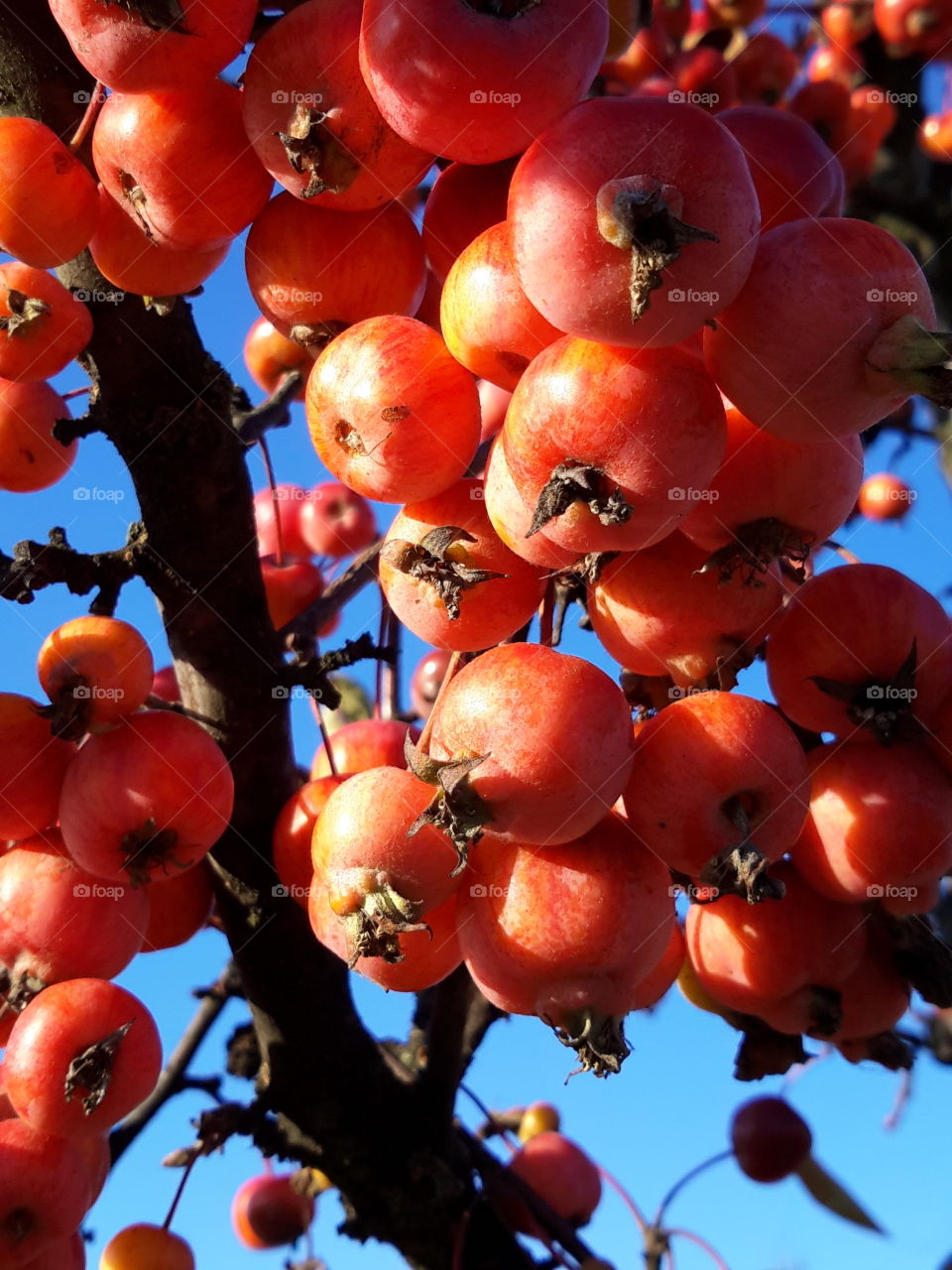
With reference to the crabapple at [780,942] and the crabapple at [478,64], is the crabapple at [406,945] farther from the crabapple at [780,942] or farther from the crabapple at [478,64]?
the crabapple at [478,64]

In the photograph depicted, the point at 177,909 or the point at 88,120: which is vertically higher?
the point at 88,120

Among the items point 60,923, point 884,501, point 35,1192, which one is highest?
point 884,501

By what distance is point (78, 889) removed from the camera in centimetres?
165

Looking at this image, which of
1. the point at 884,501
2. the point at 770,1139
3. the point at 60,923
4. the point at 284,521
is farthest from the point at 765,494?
the point at 884,501

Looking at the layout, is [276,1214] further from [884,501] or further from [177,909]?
[884,501]

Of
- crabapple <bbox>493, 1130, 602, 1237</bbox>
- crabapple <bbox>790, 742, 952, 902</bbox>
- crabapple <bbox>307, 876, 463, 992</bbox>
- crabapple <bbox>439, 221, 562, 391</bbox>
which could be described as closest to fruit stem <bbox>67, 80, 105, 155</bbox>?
crabapple <bbox>439, 221, 562, 391</bbox>

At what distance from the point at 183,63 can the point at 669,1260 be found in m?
3.20

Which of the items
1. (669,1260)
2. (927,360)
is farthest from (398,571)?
(669,1260)

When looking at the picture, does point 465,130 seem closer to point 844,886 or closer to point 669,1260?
point 844,886

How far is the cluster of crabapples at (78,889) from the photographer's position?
1.55 meters

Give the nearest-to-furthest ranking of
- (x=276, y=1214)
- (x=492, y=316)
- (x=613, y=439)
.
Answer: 1. (x=613, y=439)
2. (x=492, y=316)
3. (x=276, y=1214)

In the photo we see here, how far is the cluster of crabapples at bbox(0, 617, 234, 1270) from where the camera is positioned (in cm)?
155

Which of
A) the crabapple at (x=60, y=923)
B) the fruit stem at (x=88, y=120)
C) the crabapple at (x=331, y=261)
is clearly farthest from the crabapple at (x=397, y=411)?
the crabapple at (x=60, y=923)

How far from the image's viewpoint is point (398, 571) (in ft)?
4.65
